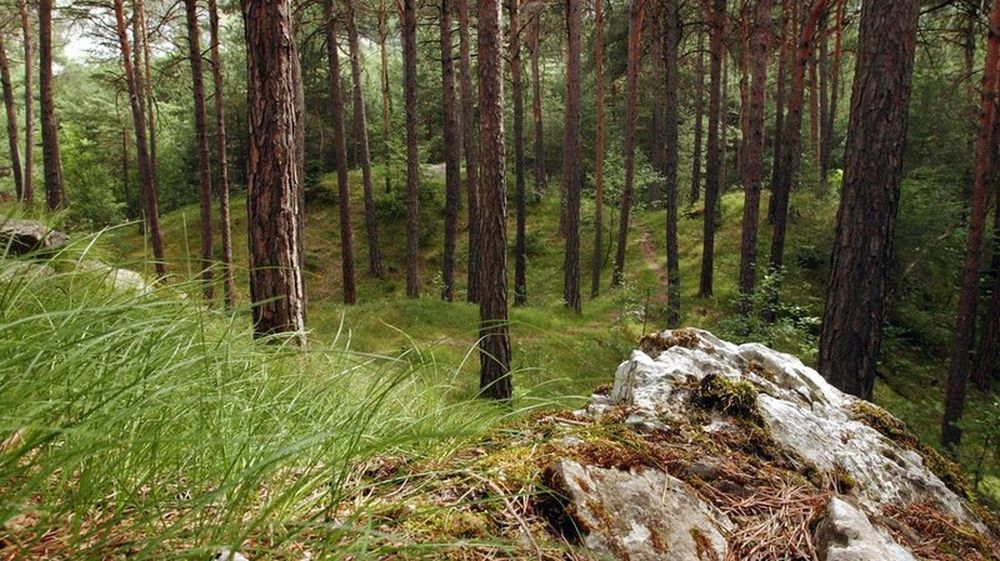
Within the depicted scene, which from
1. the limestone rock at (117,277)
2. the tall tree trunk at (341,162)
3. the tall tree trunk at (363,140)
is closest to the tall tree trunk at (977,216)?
the limestone rock at (117,277)

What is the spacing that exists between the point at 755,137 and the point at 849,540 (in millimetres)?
11953

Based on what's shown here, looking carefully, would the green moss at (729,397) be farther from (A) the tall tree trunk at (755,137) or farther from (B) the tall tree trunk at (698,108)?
(B) the tall tree trunk at (698,108)

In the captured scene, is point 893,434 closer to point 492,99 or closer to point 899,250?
point 492,99

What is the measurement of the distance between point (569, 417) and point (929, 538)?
1.21 m

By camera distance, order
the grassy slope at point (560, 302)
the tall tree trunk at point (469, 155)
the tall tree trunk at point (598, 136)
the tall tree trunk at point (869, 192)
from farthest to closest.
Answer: the tall tree trunk at point (598, 136)
the tall tree trunk at point (469, 155)
the grassy slope at point (560, 302)
the tall tree trunk at point (869, 192)

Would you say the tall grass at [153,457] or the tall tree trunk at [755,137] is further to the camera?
the tall tree trunk at [755,137]

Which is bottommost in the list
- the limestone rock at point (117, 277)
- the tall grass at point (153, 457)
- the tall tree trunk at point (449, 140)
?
the tall grass at point (153, 457)

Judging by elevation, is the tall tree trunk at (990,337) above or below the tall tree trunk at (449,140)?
below

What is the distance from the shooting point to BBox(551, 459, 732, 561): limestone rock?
4.18 feet

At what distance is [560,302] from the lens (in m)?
17.4

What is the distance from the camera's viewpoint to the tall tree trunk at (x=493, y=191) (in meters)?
6.57

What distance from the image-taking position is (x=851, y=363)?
5273 millimetres

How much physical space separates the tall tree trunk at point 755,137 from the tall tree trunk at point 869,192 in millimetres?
5517

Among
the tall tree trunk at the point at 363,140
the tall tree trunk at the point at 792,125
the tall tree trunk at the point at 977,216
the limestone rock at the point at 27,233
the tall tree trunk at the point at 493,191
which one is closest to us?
the limestone rock at the point at 27,233
